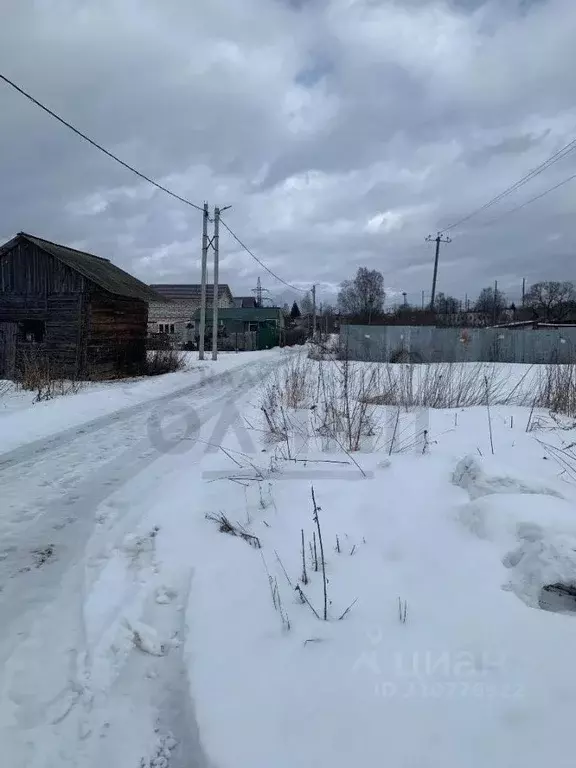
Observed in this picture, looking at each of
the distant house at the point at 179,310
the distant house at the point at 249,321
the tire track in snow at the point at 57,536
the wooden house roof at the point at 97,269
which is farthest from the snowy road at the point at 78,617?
the distant house at the point at 179,310

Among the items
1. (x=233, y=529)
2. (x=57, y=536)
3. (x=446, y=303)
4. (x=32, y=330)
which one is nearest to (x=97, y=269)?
(x=32, y=330)

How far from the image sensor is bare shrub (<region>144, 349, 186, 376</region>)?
18031 millimetres

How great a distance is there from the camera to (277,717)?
187cm

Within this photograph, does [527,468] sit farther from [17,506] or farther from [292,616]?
[17,506]

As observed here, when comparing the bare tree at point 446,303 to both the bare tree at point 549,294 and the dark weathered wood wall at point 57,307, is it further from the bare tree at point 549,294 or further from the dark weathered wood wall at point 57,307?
the dark weathered wood wall at point 57,307

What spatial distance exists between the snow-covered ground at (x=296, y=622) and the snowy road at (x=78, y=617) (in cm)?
1

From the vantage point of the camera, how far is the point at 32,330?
16.5 m

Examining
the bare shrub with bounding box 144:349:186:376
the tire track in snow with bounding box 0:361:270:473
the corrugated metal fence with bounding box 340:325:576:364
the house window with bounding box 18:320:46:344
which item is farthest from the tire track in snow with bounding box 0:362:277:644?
the corrugated metal fence with bounding box 340:325:576:364

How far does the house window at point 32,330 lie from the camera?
52.4 feet

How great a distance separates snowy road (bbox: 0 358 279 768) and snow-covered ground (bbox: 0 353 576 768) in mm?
11

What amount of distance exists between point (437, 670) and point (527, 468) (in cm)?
287

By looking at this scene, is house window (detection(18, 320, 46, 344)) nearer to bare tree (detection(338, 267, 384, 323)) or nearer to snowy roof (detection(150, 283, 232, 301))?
snowy roof (detection(150, 283, 232, 301))

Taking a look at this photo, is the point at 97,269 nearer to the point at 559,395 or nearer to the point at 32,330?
the point at 32,330

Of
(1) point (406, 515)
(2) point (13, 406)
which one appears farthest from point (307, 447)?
(2) point (13, 406)
